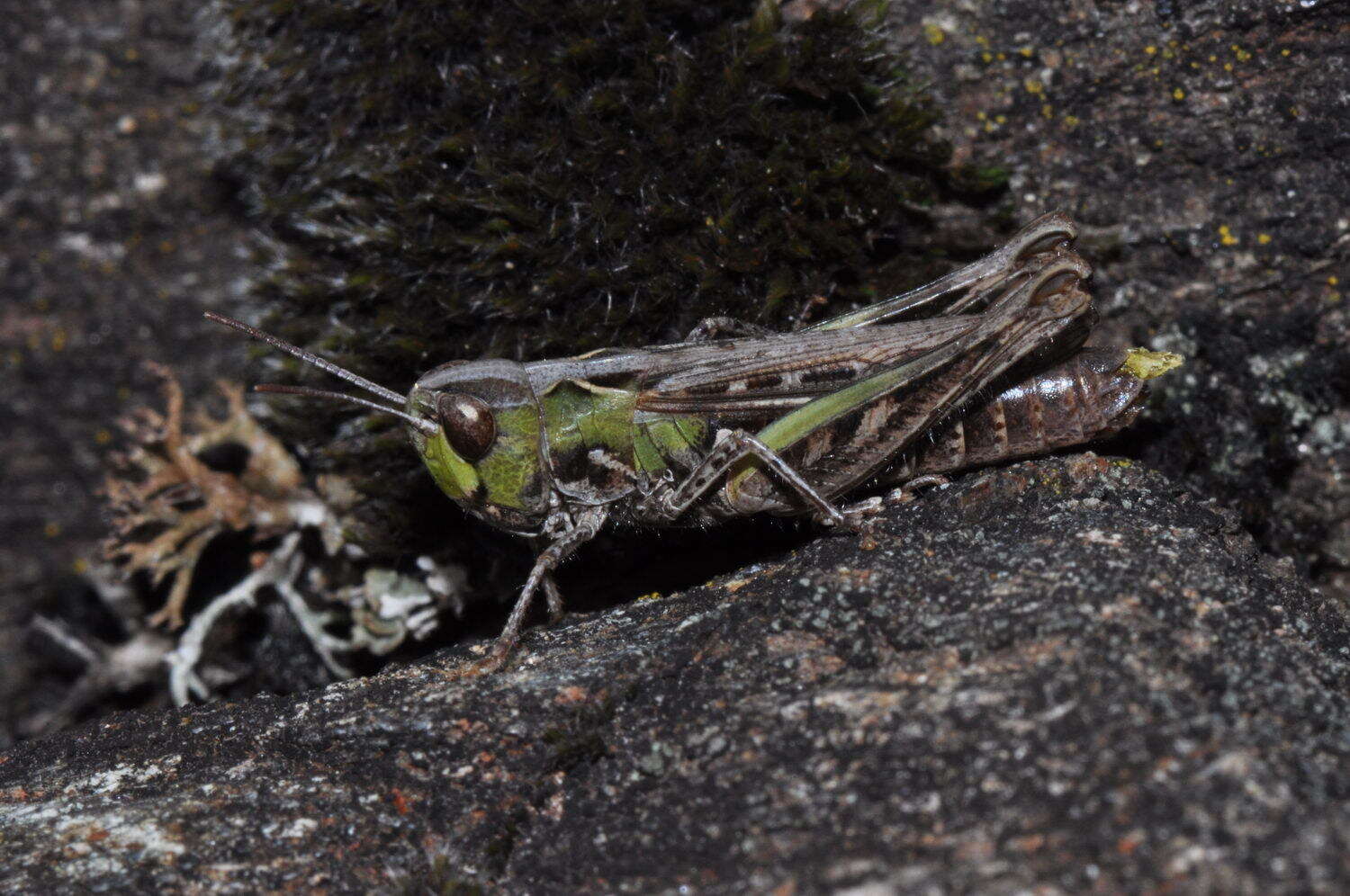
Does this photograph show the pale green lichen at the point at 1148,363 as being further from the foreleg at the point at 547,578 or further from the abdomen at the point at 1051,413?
the foreleg at the point at 547,578

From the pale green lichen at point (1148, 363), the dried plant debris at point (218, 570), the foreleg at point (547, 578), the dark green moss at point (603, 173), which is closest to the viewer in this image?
the foreleg at point (547, 578)

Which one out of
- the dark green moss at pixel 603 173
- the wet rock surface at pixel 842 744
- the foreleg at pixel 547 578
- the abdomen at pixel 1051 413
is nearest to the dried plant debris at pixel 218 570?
the dark green moss at pixel 603 173

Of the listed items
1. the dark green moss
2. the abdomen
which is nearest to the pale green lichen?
the abdomen

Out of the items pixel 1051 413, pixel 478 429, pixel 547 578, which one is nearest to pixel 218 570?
pixel 547 578

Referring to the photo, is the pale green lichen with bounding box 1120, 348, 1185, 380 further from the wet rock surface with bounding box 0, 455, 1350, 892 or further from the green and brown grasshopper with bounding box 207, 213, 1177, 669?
the wet rock surface with bounding box 0, 455, 1350, 892

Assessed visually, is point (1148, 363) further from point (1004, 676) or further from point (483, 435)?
point (483, 435)

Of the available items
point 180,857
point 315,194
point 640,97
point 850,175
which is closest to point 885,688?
point 180,857
